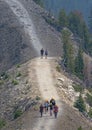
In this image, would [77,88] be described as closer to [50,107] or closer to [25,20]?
[50,107]

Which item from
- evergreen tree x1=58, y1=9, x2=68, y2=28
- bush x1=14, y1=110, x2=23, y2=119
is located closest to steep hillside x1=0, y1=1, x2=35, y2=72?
evergreen tree x1=58, y1=9, x2=68, y2=28

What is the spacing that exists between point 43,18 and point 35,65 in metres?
53.8

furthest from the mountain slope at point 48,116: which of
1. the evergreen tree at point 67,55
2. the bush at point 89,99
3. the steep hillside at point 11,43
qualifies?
the steep hillside at point 11,43

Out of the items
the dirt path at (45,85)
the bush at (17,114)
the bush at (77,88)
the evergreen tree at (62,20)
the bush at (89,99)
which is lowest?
the bush at (89,99)

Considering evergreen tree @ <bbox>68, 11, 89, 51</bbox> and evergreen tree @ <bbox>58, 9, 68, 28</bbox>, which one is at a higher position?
evergreen tree @ <bbox>58, 9, 68, 28</bbox>

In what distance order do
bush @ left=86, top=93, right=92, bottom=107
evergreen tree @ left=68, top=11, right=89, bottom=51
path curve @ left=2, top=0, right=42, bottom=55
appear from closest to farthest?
bush @ left=86, top=93, right=92, bottom=107 < path curve @ left=2, top=0, right=42, bottom=55 < evergreen tree @ left=68, top=11, right=89, bottom=51

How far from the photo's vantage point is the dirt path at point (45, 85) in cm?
5767

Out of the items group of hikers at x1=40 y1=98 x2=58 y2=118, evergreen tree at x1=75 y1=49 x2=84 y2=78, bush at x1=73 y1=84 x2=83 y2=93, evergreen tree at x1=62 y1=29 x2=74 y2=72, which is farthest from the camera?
evergreen tree at x1=75 y1=49 x2=84 y2=78

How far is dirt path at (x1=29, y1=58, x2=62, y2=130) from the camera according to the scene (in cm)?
5767

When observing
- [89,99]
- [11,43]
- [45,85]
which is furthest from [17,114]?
[11,43]

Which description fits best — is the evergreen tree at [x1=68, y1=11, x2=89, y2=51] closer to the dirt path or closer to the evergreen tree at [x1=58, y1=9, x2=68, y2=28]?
the evergreen tree at [x1=58, y1=9, x2=68, y2=28]

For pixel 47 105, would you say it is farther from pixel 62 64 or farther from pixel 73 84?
pixel 62 64

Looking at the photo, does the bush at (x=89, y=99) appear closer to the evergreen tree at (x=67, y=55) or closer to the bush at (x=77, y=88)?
the bush at (x=77, y=88)

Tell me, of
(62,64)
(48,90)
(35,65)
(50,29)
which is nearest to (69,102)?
(48,90)
